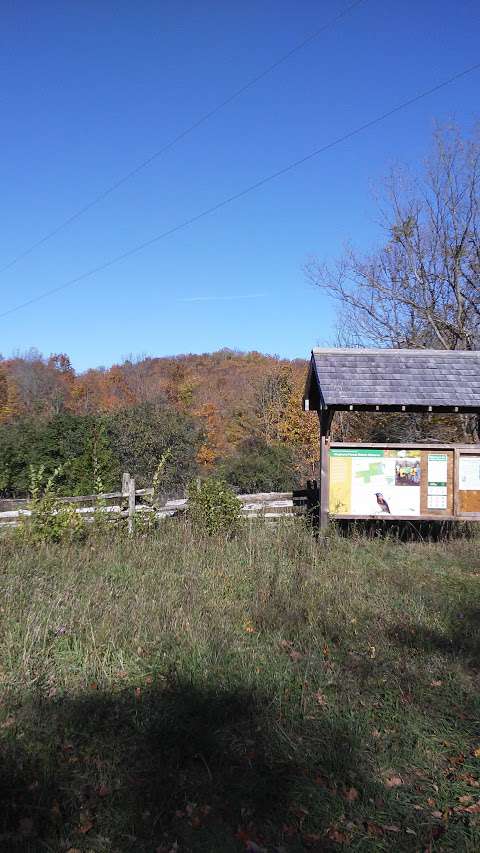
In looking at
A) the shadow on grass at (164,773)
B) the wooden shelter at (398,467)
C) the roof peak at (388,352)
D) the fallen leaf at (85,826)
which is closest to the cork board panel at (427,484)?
the wooden shelter at (398,467)

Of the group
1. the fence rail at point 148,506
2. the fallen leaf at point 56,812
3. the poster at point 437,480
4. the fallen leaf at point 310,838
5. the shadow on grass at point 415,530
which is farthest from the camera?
the shadow on grass at point 415,530

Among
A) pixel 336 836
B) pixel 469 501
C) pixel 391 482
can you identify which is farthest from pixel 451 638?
pixel 469 501

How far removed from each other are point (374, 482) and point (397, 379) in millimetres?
1820

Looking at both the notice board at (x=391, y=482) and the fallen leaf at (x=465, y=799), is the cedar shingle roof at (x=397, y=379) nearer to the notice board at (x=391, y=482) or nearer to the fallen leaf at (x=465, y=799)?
the notice board at (x=391, y=482)

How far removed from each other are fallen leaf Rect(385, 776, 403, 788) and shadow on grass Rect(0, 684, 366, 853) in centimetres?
17

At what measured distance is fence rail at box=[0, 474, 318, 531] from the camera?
31.6 feet

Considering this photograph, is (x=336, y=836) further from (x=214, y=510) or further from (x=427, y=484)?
(x=427, y=484)

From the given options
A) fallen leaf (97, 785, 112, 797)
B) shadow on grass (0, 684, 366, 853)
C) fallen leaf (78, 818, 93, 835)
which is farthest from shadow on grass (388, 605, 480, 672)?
fallen leaf (78, 818, 93, 835)

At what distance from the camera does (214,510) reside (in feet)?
33.2

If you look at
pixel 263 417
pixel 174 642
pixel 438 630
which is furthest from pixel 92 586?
pixel 263 417

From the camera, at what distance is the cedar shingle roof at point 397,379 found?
33.4 ft

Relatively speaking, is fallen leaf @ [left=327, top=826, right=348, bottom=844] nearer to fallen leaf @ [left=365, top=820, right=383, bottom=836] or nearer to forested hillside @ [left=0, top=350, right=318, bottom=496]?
fallen leaf @ [left=365, top=820, right=383, bottom=836]

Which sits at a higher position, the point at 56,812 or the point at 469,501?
the point at 469,501

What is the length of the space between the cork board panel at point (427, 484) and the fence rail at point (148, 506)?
1.92 metres
